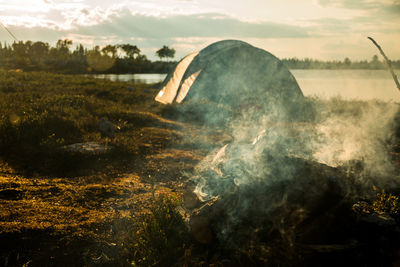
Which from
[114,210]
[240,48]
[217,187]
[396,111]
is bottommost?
[114,210]

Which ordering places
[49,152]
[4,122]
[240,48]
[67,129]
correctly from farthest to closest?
[240,48] < [67,129] < [4,122] < [49,152]

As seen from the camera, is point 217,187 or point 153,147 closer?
point 217,187

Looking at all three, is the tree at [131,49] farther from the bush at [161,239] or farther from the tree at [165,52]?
the bush at [161,239]

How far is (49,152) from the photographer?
268 inches

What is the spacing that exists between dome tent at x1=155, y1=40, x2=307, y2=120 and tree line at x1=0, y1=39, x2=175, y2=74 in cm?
4408

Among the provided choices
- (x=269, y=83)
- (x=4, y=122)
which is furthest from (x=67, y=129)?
(x=269, y=83)

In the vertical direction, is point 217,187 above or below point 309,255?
above

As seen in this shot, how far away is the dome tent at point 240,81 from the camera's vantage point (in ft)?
40.9

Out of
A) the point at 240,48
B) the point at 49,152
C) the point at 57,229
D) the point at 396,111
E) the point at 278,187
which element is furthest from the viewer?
the point at 240,48

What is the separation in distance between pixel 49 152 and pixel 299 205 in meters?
6.25

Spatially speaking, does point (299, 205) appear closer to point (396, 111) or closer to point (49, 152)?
point (49, 152)

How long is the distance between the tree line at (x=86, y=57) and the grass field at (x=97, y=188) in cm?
4653

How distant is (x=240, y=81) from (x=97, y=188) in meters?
9.68

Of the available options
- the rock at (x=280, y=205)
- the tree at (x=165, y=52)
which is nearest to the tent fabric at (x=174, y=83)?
the rock at (x=280, y=205)
